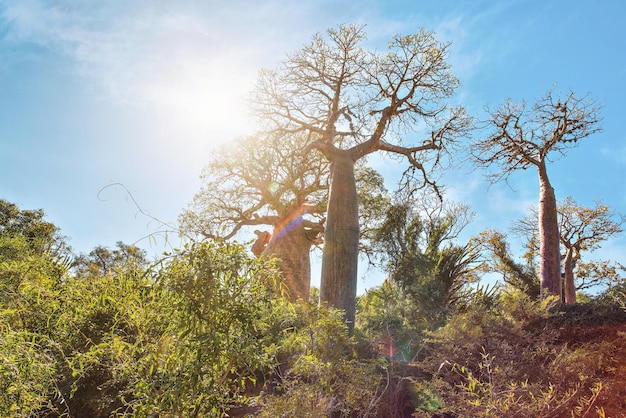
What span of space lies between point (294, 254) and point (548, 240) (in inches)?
169

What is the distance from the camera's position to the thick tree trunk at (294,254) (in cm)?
823

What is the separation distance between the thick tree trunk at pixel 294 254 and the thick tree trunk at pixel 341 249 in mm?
2242

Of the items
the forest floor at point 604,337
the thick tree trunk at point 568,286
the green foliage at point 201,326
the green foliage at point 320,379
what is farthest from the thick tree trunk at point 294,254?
the green foliage at point 201,326

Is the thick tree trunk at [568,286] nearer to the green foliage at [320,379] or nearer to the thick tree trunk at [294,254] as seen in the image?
the thick tree trunk at [294,254]

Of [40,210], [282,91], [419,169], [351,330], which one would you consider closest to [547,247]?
[419,169]

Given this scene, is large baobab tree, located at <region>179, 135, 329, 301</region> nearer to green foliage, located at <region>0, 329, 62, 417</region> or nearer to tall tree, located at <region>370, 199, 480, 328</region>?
tall tree, located at <region>370, 199, 480, 328</region>

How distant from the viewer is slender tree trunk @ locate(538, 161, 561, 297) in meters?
6.05

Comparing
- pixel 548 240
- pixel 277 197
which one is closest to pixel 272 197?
pixel 277 197

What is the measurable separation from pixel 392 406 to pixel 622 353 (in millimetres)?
1615

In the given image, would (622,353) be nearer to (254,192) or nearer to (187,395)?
(187,395)

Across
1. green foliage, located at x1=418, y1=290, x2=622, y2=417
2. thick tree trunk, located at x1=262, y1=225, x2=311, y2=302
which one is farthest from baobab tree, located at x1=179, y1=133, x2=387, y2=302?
green foliage, located at x1=418, y1=290, x2=622, y2=417

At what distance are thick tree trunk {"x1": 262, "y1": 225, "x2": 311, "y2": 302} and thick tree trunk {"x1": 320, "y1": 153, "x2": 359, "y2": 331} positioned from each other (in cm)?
224

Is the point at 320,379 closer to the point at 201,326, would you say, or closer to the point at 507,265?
the point at 201,326

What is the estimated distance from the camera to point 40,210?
1445cm
